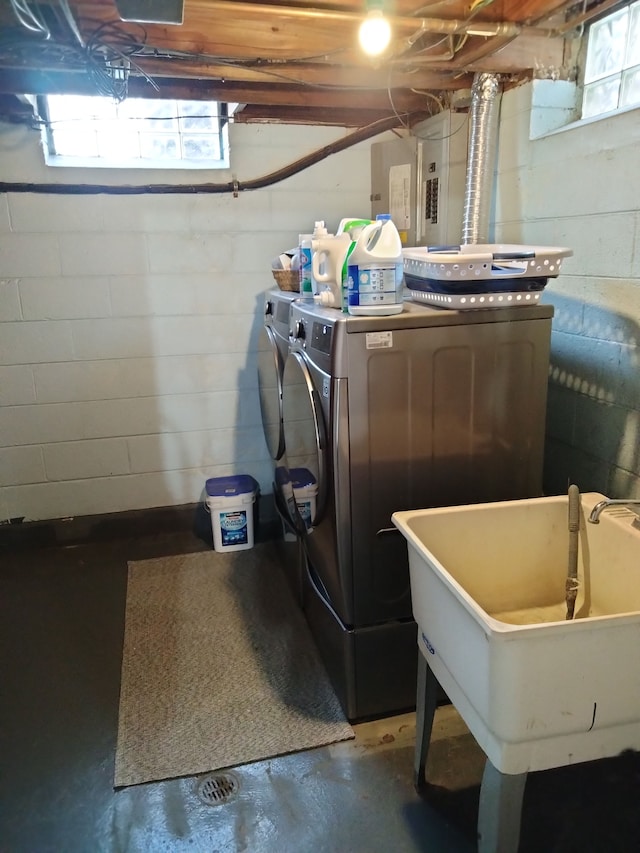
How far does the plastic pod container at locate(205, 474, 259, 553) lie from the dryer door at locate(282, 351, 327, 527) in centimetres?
59

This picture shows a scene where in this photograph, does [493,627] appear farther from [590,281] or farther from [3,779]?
[3,779]

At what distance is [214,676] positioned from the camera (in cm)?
207

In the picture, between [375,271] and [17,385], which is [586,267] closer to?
[375,271]

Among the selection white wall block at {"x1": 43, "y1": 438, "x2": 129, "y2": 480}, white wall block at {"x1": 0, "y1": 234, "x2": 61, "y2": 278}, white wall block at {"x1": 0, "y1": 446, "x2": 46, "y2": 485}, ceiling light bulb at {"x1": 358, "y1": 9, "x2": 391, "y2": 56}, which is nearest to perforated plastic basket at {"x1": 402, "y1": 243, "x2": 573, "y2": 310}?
ceiling light bulb at {"x1": 358, "y1": 9, "x2": 391, "y2": 56}

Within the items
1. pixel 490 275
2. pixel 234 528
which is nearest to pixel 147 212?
pixel 234 528

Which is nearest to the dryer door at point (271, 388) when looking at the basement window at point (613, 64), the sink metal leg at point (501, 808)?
the basement window at point (613, 64)

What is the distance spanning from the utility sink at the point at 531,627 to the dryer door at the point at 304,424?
0.41 meters

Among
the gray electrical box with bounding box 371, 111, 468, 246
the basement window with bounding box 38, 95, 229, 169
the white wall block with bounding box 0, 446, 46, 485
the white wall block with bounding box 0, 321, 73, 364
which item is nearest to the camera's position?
the gray electrical box with bounding box 371, 111, 468, 246

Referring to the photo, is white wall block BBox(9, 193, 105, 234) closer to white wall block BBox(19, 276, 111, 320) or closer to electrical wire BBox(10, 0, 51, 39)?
white wall block BBox(19, 276, 111, 320)

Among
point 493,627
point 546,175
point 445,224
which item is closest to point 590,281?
point 546,175

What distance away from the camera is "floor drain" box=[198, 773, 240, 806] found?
1.60m

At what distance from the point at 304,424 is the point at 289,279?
74cm

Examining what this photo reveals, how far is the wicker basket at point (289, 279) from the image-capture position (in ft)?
7.84

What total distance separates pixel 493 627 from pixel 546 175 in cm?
164
